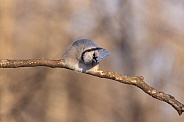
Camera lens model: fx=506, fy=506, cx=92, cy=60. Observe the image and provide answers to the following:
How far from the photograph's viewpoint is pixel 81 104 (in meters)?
3.91

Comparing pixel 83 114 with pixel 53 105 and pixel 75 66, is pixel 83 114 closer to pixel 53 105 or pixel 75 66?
pixel 53 105

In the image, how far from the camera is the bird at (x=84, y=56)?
753 millimetres

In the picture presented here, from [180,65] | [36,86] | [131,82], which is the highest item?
[180,65]

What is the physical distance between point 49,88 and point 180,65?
0.99 m

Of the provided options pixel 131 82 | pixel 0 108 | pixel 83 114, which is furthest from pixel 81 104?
pixel 131 82

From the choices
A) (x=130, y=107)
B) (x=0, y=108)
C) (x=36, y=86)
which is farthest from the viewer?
(x=130, y=107)

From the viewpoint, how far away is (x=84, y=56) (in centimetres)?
76

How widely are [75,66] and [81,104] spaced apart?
123 inches

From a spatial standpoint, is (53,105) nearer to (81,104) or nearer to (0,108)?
(81,104)

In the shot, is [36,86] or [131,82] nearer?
[131,82]

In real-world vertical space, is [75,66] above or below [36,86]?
below

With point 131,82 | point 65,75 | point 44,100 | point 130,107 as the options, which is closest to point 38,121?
point 44,100

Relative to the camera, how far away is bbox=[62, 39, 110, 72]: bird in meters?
0.75

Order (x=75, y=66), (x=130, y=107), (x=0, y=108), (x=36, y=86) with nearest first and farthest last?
(x=75, y=66)
(x=0, y=108)
(x=36, y=86)
(x=130, y=107)
